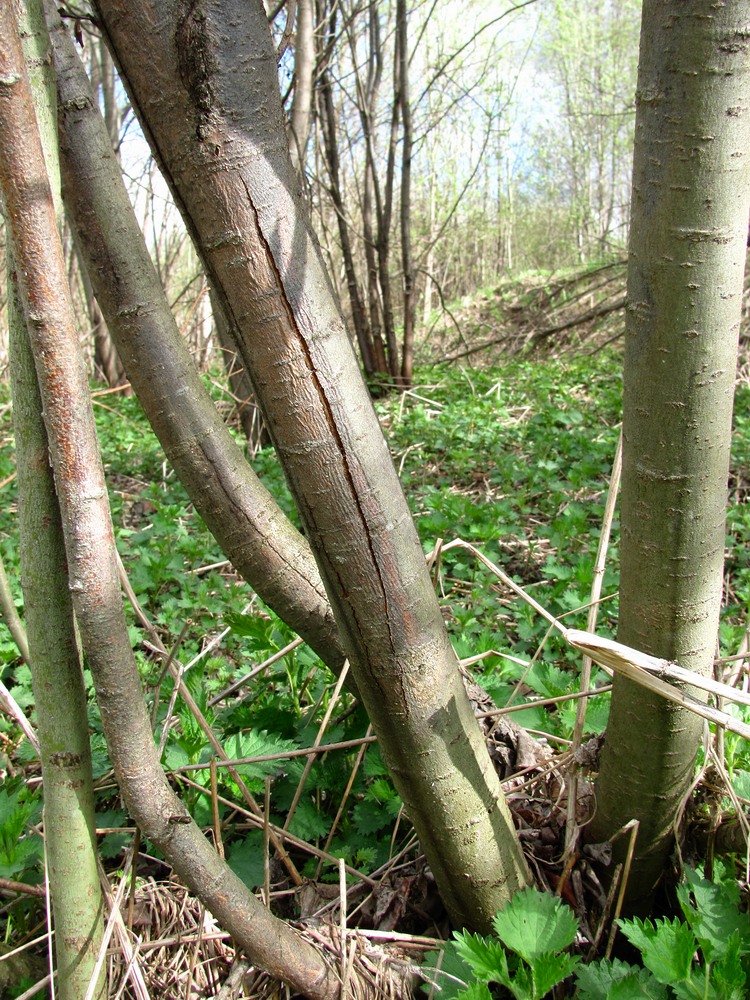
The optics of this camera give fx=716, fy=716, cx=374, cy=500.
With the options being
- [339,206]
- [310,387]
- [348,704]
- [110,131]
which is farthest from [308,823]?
[110,131]

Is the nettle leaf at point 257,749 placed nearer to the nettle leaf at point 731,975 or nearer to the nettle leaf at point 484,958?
the nettle leaf at point 484,958

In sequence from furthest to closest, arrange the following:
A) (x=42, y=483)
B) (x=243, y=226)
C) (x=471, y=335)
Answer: (x=471, y=335)
(x=42, y=483)
(x=243, y=226)

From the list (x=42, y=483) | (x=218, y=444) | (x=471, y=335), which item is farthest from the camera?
(x=471, y=335)

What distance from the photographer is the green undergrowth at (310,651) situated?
155cm

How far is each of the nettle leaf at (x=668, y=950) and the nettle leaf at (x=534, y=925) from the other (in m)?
Result: 0.09

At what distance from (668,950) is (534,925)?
202mm

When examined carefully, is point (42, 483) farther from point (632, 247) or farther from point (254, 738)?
point (632, 247)

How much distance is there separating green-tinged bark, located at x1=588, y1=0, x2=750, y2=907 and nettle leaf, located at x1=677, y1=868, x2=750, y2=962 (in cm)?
15

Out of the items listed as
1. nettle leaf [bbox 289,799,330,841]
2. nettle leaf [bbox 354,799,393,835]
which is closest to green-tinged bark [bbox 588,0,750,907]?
nettle leaf [bbox 354,799,393,835]

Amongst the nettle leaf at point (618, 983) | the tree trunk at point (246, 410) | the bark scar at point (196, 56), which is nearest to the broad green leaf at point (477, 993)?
the nettle leaf at point (618, 983)

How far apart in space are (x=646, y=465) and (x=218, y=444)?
78cm

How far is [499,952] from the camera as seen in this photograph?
1.13 m

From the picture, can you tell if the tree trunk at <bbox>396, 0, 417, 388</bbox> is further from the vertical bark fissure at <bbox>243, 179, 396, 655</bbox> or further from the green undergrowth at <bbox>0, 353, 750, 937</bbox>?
the vertical bark fissure at <bbox>243, 179, 396, 655</bbox>

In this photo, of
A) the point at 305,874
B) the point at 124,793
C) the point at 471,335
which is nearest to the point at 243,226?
the point at 124,793
